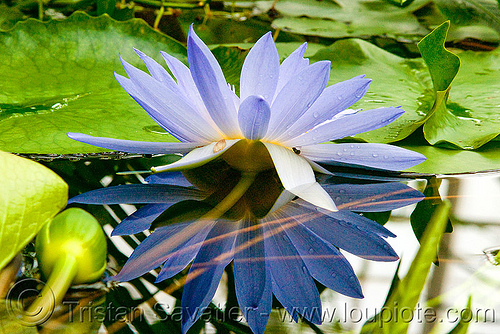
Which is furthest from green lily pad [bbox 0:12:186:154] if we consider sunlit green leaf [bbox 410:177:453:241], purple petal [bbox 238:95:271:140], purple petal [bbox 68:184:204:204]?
sunlit green leaf [bbox 410:177:453:241]

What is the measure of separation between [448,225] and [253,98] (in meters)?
0.23

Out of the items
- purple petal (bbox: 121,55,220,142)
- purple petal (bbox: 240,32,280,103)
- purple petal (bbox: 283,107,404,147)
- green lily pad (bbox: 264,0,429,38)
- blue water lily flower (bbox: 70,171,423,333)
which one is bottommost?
blue water lily flower (bbox: 70,171,423,333)

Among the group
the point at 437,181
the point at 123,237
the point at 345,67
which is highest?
the point at 345,67

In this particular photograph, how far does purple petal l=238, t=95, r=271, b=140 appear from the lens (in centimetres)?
40

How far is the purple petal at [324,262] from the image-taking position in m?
0.33

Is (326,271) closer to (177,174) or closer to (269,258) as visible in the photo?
(269,258)

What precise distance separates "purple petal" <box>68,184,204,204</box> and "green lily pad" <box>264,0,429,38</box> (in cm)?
82

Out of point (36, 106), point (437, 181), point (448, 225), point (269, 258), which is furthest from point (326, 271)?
point (36, 106)

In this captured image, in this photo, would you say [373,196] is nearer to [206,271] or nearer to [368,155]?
[368,155]

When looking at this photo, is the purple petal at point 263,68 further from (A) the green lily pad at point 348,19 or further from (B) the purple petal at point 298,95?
(A) the green lily pad at point 348,19

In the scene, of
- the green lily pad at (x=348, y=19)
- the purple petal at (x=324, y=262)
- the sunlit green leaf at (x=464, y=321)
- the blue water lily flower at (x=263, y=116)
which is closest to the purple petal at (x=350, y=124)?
the blue water lily flower at (x=263, y=116)

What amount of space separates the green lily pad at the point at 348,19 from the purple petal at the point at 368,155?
2.49 ft

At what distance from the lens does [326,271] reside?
13.4 inches

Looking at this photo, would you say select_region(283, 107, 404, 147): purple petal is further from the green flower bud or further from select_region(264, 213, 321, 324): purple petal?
the green flower bud
